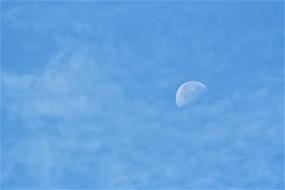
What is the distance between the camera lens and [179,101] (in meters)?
Result: 76.4

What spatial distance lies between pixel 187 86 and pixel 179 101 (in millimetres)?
1469

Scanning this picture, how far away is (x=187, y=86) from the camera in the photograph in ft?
248
